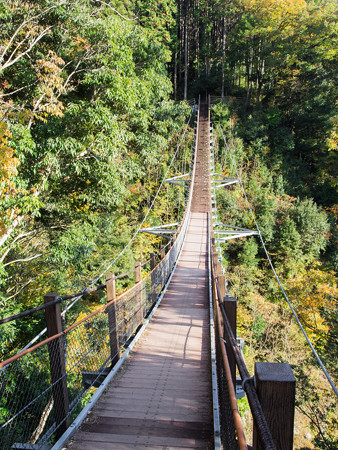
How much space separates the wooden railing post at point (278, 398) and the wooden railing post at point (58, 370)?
138cm

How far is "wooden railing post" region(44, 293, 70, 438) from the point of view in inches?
71.2

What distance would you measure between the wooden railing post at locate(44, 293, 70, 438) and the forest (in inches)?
→ 115

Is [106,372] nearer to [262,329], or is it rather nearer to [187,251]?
[187,251]

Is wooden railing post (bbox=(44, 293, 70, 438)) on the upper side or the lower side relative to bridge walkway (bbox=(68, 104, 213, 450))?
upper

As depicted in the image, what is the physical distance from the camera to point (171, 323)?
3.92m

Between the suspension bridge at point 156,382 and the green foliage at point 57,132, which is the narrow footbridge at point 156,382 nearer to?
the suspension bridge at point 156,382

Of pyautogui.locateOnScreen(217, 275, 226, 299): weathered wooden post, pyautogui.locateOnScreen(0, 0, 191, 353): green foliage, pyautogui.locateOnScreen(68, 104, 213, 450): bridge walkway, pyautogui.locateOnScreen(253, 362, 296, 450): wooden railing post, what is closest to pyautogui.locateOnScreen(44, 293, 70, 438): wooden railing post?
pyautogui.locateOnScreen(68, 104, 213, 450): bridge walkway

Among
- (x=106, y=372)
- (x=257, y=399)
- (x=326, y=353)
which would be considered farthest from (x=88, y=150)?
(x=326, y=353)

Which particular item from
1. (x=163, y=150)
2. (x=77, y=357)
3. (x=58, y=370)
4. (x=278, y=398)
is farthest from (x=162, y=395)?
(x=163, y=150)

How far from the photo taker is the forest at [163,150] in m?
5.38

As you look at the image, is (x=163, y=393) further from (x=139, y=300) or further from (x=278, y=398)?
(x=278, y=398)

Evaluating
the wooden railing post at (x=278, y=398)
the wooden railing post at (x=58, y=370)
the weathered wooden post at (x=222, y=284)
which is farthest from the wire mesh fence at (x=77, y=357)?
the wooden railing post at (x=278, y=398)

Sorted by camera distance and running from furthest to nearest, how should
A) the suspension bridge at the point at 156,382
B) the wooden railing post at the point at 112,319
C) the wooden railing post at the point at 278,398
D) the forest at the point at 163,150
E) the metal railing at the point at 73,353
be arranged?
the forest at the point at 163,150 < the wooden railing post at the point at 112,319 < the metal railing at the point at 73,353 < the suspension bridge at the point at 156,382 < the wooden railing post at the point at 278,398

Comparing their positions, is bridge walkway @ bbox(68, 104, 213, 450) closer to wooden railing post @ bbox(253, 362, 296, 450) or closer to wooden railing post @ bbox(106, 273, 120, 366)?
wooden railing post @ bbox(106, 273, 120, 366)
